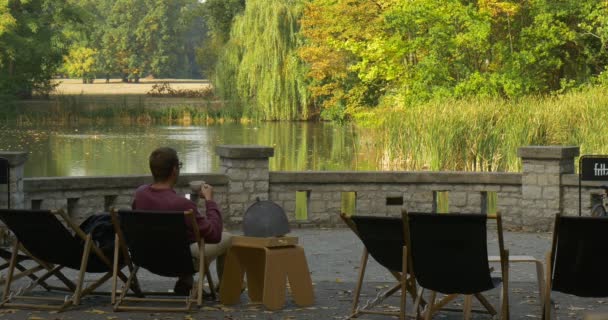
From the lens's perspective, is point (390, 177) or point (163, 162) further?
point (390, 177)

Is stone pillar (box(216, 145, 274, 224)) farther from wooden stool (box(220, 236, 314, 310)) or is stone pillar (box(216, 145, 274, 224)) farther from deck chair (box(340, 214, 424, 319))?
deck chair (box(340, 214, 424, 319))

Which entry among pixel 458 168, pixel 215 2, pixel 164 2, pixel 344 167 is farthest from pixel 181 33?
pixel 458 168

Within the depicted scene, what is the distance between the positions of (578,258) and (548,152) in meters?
6.89

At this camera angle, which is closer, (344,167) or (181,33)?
(344,167)

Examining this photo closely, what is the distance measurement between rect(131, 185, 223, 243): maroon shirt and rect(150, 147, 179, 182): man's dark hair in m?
0.12

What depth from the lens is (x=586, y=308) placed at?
8633 millimetres

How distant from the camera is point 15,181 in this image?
12766 millimetres

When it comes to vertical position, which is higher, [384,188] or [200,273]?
[384,188]

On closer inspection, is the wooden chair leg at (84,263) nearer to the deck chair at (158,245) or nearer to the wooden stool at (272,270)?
the deck chair at (158,245)

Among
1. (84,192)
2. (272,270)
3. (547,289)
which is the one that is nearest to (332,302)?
(272,270)

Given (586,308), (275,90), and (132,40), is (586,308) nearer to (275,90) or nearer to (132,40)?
(275,90)

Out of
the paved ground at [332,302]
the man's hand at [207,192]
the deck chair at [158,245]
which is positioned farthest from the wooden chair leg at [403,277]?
the man's hand at [207,192]

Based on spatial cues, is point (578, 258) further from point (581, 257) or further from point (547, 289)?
point (547, 289)

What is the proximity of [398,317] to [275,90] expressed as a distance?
41642 mm
